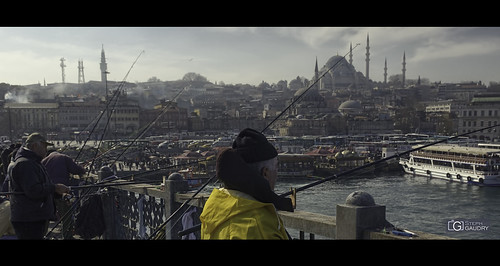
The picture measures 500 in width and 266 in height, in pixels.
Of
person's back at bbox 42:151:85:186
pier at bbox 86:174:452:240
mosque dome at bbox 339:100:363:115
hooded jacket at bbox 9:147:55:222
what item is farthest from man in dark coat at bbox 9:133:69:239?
mosque dome at bbox 339:100:363:115

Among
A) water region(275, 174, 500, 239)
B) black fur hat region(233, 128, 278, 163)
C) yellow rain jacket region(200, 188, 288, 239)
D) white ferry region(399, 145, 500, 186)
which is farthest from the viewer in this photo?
white ferry region(399, 145, 500, 186)

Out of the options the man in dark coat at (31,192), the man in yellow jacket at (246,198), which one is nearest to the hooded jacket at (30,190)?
the man in dark coat at (31,192)

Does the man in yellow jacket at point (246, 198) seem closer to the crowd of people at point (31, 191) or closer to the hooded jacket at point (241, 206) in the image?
the hooded jacket at point (241, 206)

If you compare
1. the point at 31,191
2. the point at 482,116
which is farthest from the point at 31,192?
the point at 482,116

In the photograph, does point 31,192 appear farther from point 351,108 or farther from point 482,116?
point 351,108

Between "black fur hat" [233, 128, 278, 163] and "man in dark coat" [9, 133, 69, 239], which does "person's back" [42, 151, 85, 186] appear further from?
"black fur hat" [233, 128, 278, 163]
